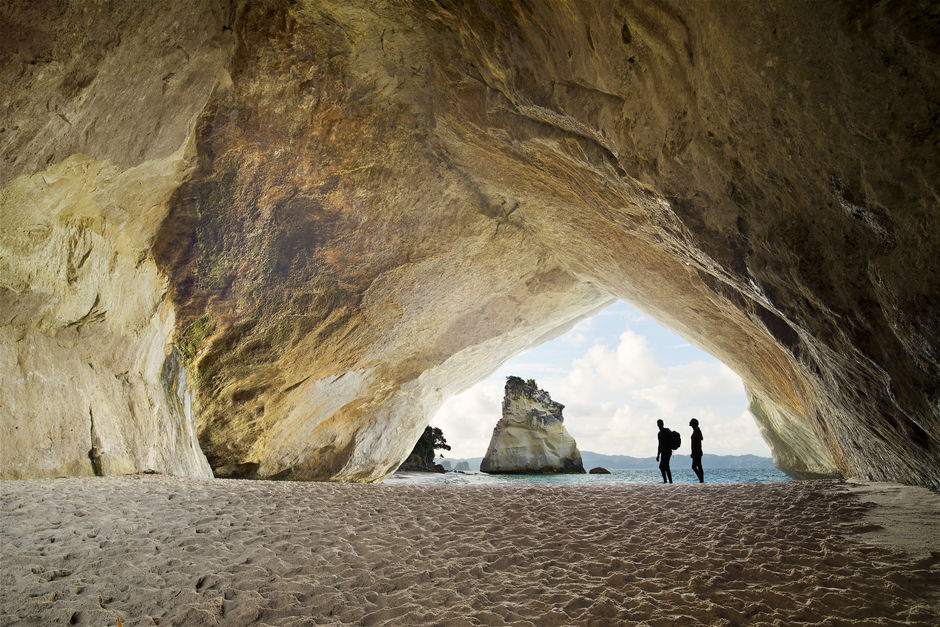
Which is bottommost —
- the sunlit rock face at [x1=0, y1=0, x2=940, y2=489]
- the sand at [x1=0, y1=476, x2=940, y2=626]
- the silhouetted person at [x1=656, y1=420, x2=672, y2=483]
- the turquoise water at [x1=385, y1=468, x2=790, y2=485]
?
the turquoise water at [x1=385, y1=468, x2=790, y2=485]

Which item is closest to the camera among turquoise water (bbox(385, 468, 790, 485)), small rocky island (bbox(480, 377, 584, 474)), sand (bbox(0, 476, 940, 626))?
sand (bbox(0, 476, 940, 626))

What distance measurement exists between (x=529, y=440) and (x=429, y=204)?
30430 millimetres

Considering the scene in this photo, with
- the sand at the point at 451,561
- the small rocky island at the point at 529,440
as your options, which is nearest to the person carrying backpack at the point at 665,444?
the sand at the point at 451,561

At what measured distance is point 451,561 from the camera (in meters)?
3.60

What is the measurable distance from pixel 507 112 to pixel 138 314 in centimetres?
613

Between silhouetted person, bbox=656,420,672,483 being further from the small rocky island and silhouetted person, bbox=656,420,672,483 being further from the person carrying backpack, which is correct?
the small rocky island

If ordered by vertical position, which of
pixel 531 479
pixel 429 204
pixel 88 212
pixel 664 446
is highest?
pixel 429 204

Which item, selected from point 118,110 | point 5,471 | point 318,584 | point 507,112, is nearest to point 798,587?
Answer: point 318,584

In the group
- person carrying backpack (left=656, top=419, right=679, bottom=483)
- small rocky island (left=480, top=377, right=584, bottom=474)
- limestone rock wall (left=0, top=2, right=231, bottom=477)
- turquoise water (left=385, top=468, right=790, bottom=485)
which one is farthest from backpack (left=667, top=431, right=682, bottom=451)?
small rocky island (left=480, top=377, right=584, bottom=474)

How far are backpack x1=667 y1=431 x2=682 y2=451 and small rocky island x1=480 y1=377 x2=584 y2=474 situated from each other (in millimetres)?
26539

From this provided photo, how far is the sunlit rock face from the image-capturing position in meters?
2.99

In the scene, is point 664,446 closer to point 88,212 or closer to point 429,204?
point 429,204

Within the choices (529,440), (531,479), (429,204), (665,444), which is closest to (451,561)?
(429,204)

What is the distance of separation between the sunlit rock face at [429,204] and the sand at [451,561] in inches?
46.7
